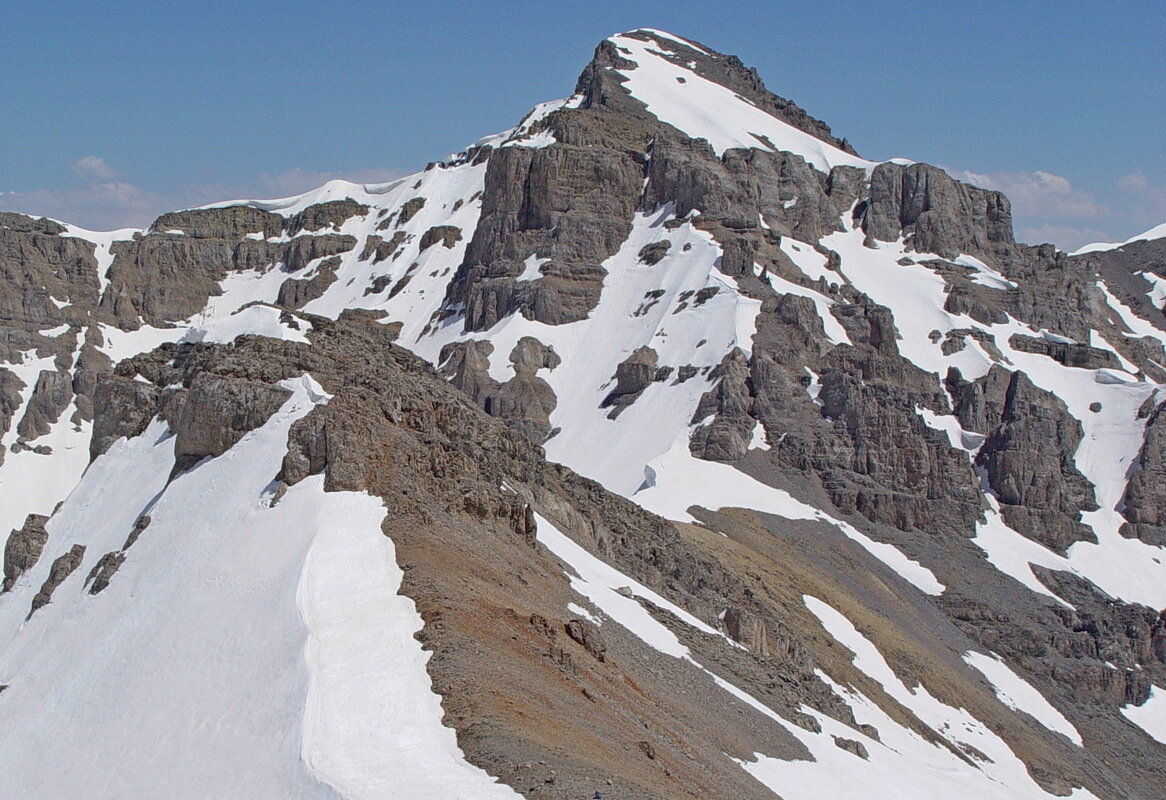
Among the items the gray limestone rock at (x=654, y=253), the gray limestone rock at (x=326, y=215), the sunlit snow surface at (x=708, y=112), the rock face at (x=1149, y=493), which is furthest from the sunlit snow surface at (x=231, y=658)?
the gray limestone rock at (x=326, y=215)

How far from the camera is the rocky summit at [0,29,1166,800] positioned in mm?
30234

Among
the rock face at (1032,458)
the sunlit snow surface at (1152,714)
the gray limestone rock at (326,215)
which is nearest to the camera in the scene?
the sunlit snow surface at (1152,714)

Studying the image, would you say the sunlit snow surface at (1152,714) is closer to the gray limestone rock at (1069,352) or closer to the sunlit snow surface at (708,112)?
the gray limestone rock at (1069,352)

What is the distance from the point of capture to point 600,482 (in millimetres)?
105938

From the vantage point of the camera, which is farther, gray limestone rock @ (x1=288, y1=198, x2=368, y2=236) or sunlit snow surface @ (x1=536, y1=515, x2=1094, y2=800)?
gray limestone rock @ (x1=288, y1=198, x2=368, y2=236)

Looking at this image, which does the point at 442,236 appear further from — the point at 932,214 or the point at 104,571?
the point at 104,571

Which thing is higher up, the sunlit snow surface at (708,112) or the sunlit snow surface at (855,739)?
the sunlit snow surface at (708,112)

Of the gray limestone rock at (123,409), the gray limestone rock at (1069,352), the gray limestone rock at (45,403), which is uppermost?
the gray limestone rock at (1069,352)

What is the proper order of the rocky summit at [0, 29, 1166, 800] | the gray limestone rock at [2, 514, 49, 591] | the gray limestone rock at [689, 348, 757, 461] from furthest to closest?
1. the gray limestone rock at [689, 348, 757, 461]
2. the gray limestone rock at [2, 514, 49, 591]
3. the rocky summit at [0, 29, 1166, 800]

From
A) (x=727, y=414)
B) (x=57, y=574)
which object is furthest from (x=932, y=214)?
(x=57, y=574)

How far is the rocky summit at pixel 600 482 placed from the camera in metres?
30.2

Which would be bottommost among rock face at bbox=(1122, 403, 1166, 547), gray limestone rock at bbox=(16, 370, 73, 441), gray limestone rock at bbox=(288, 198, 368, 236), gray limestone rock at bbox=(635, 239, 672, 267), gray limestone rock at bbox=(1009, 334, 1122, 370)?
gray limestone rock at bbox=(16, 370, 73, 441)

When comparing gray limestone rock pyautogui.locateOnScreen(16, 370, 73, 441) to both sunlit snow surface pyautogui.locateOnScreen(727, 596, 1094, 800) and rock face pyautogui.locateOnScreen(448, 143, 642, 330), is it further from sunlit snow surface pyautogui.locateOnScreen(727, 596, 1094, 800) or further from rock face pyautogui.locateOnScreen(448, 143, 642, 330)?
sunlit snow surface pyautogui.locateOnScreen(727, 596, 1094, 800)

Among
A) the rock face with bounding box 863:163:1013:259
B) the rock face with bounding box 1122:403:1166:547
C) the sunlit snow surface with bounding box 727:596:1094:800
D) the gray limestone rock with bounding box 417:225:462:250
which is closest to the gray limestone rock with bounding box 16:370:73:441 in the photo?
the gray limestone rock with bounding box 417:225:462:250
